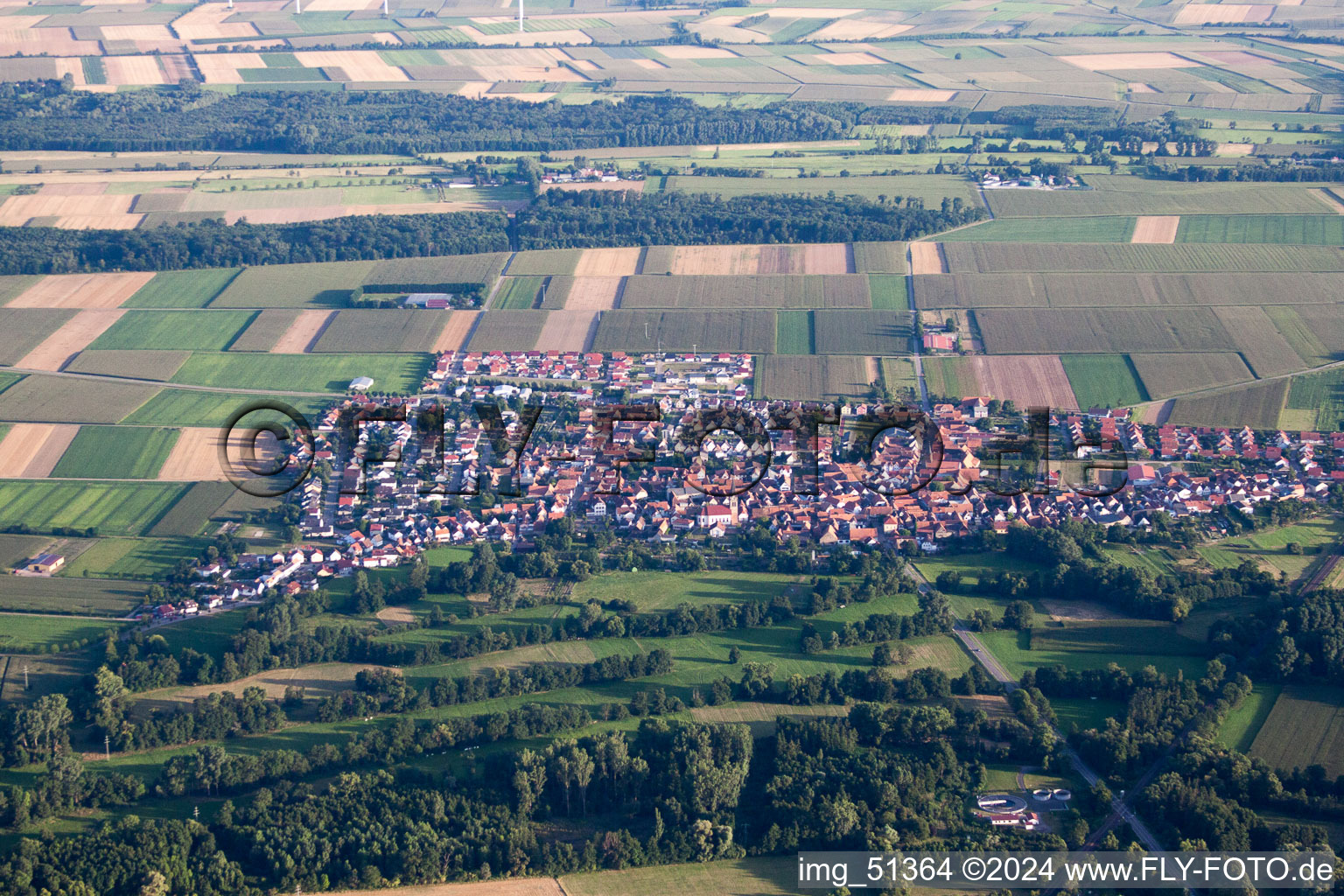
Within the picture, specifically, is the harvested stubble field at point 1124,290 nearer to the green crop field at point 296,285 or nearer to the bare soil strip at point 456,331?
the bare soil strip at point 456,331

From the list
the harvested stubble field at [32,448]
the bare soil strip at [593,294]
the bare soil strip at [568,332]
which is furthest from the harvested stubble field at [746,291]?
the harvested stubble field at [32,448]

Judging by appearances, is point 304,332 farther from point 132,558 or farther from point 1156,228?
point 1156,228

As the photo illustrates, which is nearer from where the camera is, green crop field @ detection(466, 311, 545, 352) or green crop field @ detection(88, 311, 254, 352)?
green crop field @ detection(466, 311, 545, 352)

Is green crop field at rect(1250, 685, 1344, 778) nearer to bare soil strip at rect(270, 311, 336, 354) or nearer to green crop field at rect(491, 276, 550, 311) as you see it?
green crop field at rect(491, 276, 550, 311)

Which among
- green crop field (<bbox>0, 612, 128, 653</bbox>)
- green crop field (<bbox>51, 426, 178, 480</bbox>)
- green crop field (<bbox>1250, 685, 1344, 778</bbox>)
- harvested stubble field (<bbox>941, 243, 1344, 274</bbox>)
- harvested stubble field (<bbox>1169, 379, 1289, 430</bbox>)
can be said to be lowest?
green crop field (<bbox>1250, 685, 1344, 778</bbox>)

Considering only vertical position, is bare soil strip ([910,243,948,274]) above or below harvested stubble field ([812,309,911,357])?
above

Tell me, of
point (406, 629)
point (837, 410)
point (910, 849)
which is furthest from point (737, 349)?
point (910, 849)

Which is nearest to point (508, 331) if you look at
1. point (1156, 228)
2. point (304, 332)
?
point (304, 332)

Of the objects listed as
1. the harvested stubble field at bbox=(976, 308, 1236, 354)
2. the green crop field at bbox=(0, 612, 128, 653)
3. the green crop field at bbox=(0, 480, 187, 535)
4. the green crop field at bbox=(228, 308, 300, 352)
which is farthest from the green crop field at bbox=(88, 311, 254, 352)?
the harvested stubble field at bbox=(976, 308, 1236, 354)
